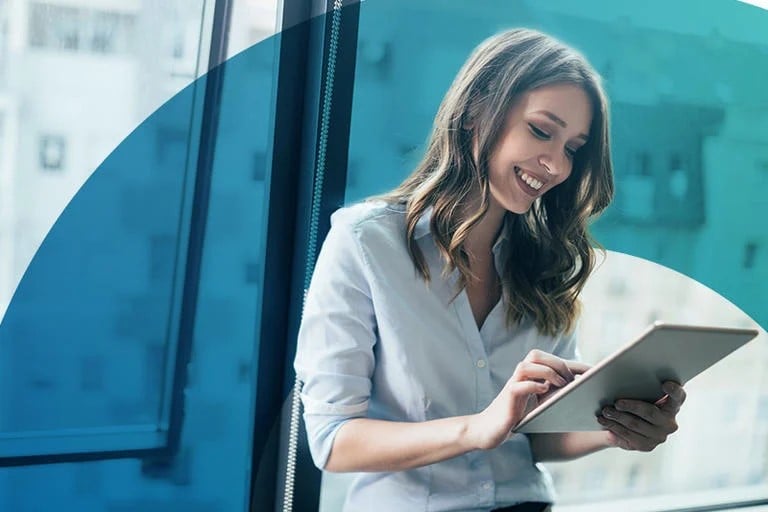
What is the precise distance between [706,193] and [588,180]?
19.8 inches

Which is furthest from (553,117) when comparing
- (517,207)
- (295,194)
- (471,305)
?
(295,194)

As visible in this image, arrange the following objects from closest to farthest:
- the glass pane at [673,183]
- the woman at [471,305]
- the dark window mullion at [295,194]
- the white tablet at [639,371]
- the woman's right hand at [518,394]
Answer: the white tablet at [639,371], the woman's right hand at [518,394], the woman at [471,305], the dark window mullion at [295,194], the glass pane at [673,183]

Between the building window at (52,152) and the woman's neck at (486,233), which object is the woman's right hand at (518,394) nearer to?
the woman's neck at (486,233)

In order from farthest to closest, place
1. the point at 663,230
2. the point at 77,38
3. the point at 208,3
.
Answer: the point at 663,230 → the point at 208,3 → the point at 77,38

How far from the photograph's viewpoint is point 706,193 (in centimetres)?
195

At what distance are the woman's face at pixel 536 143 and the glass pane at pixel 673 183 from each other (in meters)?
0.16

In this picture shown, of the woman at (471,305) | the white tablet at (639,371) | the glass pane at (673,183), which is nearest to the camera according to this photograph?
the white tablet at (639,371)

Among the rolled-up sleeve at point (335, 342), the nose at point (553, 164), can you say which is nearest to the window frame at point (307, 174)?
the rolled-up sleeve at point (335, 342)

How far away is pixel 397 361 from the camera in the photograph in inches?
53.2

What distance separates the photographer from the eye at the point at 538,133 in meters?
1.49

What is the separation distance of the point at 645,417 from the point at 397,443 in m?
0.40

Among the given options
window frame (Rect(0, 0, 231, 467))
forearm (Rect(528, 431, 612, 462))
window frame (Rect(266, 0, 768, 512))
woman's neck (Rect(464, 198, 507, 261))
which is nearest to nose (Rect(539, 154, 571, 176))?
woman's neck (Rect(464, 198, 507, 261))

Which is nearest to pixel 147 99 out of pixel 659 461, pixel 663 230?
pixel 663 230

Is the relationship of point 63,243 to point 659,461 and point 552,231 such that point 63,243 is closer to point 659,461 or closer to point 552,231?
point 552,231
